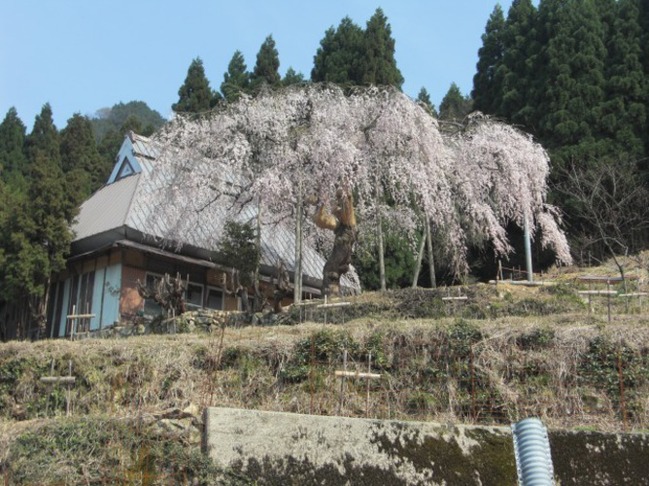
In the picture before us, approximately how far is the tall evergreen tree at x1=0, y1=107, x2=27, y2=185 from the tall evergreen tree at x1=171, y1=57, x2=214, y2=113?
8.03m

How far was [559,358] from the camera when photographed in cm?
1167

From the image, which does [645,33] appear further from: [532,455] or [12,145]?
[532,455]

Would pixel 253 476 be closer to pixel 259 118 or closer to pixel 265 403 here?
pixel 265 403

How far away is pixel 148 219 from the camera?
19.8 m

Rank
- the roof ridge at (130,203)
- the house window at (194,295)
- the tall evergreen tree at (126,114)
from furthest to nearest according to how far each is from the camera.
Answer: the tall evergreen tree at (126,114), the house window at (194,295), the roof ridge at (130,203)

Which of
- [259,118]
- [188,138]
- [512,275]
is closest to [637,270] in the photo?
[512,275]

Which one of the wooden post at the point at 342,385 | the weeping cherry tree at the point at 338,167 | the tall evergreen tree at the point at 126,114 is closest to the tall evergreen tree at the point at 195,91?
the weeping cherry tree at the point at 338,167

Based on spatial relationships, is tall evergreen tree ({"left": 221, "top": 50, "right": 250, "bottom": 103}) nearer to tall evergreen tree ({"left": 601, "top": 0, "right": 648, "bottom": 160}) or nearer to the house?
the house

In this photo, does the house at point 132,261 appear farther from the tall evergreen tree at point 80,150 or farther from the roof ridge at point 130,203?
the tall evergreen tree at point 80,150

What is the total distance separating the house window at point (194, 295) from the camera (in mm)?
20438

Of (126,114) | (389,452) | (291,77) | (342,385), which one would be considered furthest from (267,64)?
(126,114)

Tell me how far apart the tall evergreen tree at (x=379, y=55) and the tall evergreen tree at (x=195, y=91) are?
612 cm

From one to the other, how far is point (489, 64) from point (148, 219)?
17858mm

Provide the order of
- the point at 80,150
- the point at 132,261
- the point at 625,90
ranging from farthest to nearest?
1. the point at 80,150
2. the point at 625,90
3. the point at 132,261
